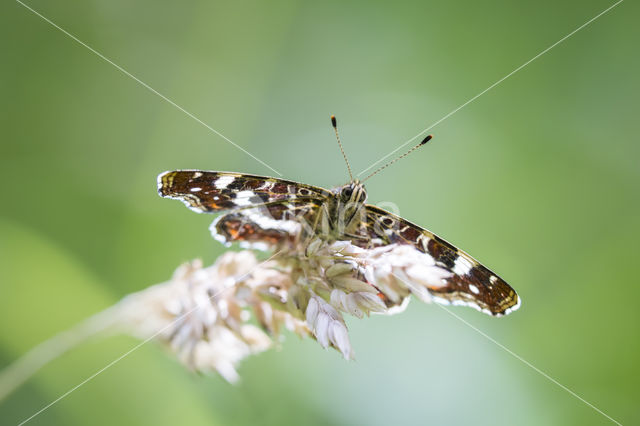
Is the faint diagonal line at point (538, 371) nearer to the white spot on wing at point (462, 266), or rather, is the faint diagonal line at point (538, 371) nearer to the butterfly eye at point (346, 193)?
the white spot on wing at point (462, 266)

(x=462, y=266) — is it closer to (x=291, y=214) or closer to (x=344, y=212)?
(x=344, y=212)

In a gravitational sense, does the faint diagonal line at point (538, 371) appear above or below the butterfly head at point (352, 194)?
below

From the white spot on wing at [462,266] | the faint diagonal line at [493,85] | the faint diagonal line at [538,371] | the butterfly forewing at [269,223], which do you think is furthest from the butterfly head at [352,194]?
the faint diagonal line at [493,85]

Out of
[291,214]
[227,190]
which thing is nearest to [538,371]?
[291,214]

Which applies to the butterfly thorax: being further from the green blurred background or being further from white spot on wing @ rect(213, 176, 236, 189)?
the green blurred background

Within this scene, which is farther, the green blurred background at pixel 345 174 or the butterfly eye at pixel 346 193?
the green blurred background at pixel 345 174

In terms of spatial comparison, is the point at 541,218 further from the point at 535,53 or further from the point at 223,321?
the point at 223,321

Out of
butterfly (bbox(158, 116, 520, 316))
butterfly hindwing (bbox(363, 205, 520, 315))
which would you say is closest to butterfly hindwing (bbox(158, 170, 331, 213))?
butterfly (bbox(158, 116, 520, 316))
